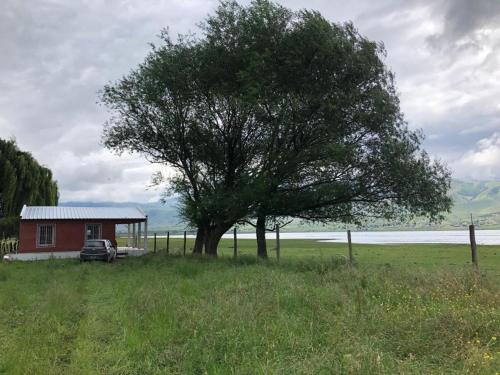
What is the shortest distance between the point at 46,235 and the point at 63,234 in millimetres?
1332

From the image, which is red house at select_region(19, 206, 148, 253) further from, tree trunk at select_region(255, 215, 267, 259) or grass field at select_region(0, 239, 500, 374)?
grass field at select_region(0, 239, 500, 374)

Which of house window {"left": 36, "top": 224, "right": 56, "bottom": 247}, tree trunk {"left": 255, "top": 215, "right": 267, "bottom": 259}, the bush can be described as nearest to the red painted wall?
house window {"left": 36, "top": 224, "right": 56, "bottom": 247}

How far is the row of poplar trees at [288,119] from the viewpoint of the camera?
21.5 m

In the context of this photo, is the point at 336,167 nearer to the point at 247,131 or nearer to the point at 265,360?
the point at 247,131

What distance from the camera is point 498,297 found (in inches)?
367

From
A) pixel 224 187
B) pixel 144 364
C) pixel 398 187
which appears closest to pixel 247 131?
pixel 224 187

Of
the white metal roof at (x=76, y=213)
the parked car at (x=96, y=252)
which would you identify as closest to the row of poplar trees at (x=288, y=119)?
the parked car at (x=96, y=252)

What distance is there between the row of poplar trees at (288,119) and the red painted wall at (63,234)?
607 inches

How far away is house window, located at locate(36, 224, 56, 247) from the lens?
120ft

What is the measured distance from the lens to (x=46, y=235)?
Result: 121ft

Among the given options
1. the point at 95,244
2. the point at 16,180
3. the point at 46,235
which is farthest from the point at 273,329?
the point at 16,180

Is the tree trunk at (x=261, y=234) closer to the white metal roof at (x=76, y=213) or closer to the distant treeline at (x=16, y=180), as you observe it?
the white metal roof at (x=76, y=213)

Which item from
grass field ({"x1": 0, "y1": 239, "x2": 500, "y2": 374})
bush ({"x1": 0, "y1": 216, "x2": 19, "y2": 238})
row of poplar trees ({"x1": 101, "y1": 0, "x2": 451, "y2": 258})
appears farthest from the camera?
bush ({"x1": 0, "y1": 216, "x2": 19, "y2": 238})

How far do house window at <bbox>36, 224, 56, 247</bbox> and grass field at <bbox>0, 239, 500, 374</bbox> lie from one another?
26176mm
